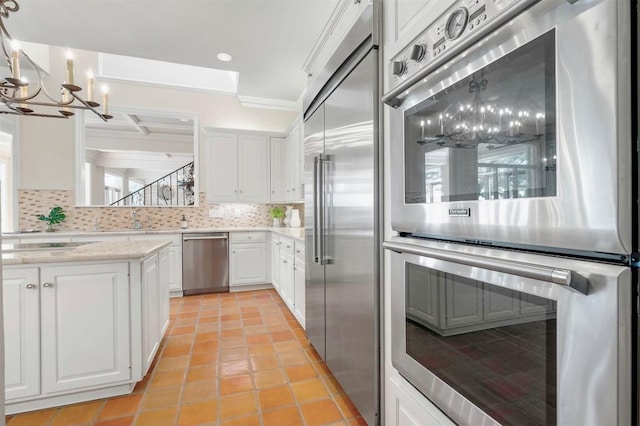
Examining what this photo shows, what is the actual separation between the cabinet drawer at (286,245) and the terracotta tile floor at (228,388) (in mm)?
790

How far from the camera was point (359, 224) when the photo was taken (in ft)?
5.32

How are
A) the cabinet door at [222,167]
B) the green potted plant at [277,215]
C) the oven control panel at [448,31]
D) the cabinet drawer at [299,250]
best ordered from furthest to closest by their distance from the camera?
the green potted plant at [277,215], the cabinet door at [222,167], the cabinet drawer at [299,250], the oven control panel at [448,31]

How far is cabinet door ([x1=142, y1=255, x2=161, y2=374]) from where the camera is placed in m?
2.05

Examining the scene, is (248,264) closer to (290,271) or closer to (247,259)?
(247,259)

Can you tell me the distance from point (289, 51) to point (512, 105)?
3044mm

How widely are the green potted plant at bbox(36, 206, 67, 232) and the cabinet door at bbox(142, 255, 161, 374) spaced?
108 inches

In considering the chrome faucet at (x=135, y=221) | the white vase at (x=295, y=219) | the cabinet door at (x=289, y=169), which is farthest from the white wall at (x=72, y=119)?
the white vase at (x=295, y=219)

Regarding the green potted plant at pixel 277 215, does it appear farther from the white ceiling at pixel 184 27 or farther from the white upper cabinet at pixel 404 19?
the white upper cabinet at pixel 404 19

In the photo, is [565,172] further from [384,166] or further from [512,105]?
[384,166]

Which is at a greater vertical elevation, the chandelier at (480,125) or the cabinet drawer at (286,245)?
the chandelier at (480,125)

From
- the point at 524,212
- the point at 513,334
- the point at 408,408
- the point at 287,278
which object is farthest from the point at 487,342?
the point at 287,278

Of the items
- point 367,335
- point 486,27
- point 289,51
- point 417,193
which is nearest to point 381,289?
point 367,335

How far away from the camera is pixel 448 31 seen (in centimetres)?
94

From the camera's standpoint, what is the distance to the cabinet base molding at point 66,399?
1.79 m
